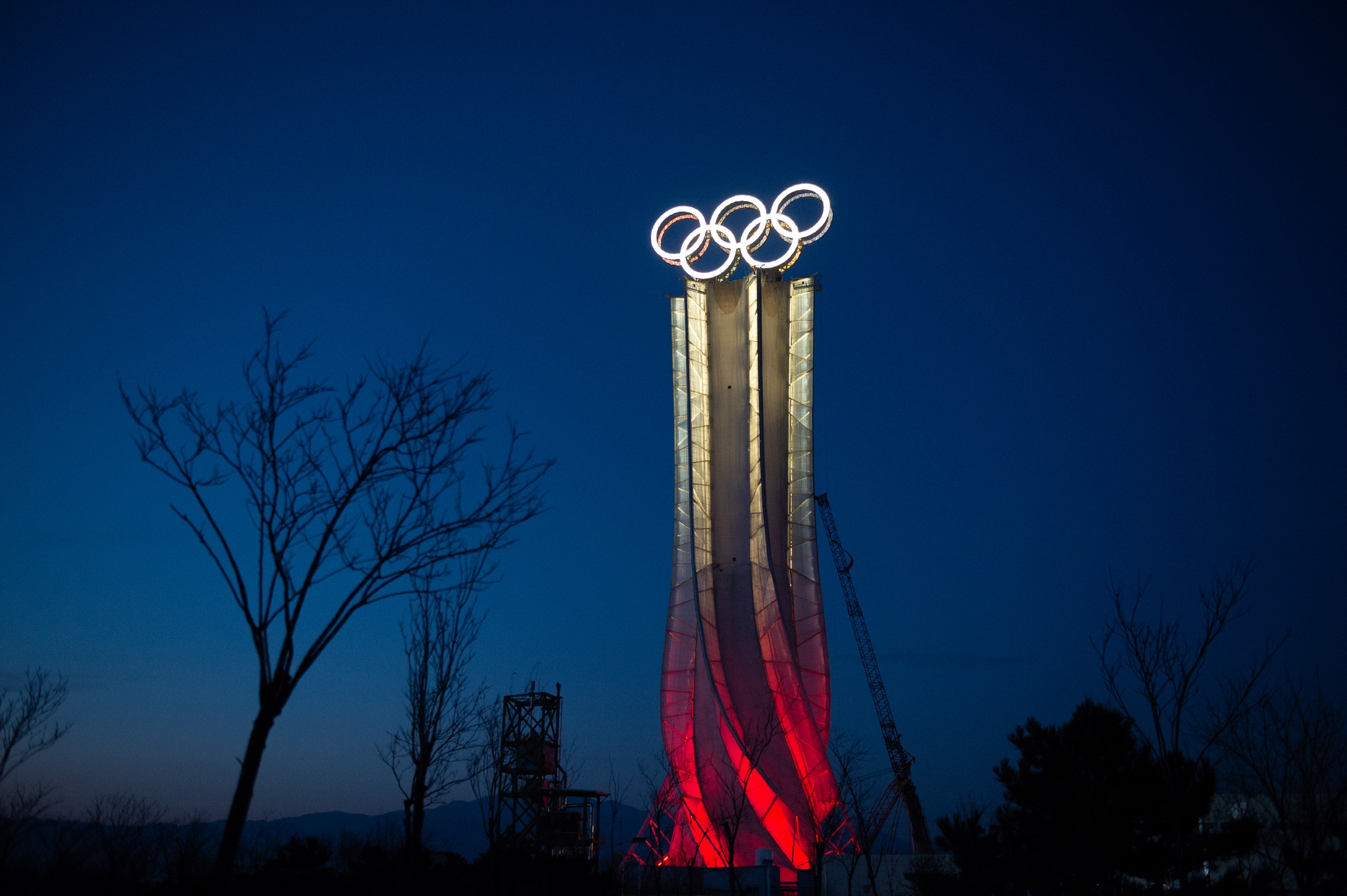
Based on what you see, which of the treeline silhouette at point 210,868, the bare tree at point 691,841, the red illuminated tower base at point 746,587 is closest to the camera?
the treeline silhouette at point 210,868

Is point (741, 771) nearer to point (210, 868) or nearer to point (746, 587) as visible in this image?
point (746, 587)

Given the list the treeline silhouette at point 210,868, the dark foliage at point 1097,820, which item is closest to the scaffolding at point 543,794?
the treeline silhouette at point 210,868

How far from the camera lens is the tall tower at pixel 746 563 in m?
35.5

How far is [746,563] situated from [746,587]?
99 centimetres

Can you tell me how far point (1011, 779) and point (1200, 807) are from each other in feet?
19.3

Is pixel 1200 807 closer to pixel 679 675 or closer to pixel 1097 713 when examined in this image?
pixel 1097 713

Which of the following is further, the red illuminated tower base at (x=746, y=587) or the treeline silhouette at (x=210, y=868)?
the red illuminated tower base at (x=746, y=587)

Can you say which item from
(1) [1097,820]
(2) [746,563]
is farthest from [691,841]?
(1) [1097,820]

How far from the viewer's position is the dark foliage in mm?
24125

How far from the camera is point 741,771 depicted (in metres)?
34.7

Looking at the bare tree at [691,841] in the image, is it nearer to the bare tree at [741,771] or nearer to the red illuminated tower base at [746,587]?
the red illuminated tower base at [746,587]

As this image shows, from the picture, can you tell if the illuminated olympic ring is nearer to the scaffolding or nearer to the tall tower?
the tall tower

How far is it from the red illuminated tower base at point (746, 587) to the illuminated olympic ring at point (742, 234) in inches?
41.8

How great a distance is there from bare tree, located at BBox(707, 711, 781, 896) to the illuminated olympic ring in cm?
1899
